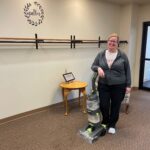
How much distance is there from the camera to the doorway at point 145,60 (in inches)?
179

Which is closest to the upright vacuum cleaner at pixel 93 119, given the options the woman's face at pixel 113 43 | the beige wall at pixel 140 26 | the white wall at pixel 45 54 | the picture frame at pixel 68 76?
the woman's face at pixel 113 43

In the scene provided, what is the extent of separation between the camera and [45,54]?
3324 millimetres

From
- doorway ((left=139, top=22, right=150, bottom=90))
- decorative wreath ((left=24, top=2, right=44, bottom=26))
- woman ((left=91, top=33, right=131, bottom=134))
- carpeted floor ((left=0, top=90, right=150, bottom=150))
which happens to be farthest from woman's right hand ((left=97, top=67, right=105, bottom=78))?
doorway ((left=139, top=22, right=150, bottom=90))

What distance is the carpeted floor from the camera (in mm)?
2344

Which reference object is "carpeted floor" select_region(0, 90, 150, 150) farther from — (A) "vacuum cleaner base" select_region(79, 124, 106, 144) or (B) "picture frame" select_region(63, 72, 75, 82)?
(B) "picture frame" select_region(63, 72, 75, 82)

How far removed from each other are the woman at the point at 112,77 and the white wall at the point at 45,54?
3.78 ft

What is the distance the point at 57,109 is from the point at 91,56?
4.72 feet

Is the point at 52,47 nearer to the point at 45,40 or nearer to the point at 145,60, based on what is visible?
the point at 45,40

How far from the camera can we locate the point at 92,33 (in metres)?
4.07

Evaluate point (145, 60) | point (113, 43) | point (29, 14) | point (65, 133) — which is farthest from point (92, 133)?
point (145, 60)

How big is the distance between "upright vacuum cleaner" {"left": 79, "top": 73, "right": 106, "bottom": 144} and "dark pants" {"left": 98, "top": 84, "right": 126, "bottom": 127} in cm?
9

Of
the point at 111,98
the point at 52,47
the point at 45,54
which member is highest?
the point at 52,47

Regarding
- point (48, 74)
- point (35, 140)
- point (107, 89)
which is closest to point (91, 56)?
point (48, 74)

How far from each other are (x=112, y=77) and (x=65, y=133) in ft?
3.46
